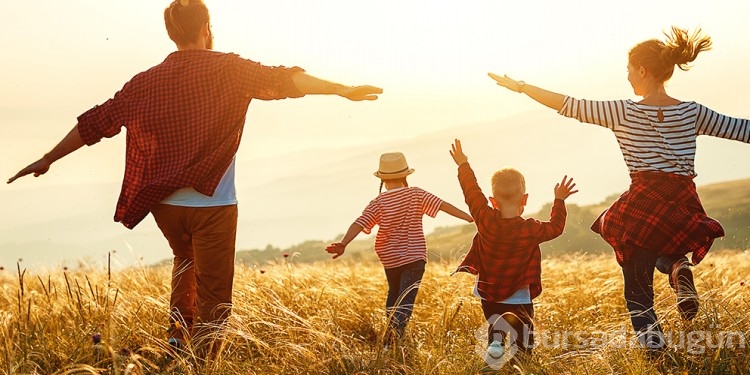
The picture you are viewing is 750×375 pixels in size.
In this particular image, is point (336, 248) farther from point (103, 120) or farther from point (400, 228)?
point (103, 120)

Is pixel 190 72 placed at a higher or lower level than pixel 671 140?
higher

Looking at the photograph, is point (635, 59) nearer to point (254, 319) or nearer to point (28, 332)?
point (254, 319)

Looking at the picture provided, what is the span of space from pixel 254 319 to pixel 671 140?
3.24 metres

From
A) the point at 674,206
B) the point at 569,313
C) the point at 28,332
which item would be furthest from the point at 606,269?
the point at 28,332

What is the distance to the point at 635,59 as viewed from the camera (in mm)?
5512

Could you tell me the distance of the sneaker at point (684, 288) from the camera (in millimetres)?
5430

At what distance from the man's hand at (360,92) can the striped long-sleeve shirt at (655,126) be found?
125 centimetres

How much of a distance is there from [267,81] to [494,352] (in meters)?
2.25

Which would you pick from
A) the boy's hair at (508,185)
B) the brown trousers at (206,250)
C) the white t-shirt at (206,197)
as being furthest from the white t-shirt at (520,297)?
the white t-shirt at (206,197)

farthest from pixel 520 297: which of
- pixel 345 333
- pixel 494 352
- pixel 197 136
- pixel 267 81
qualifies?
pixel 197 136

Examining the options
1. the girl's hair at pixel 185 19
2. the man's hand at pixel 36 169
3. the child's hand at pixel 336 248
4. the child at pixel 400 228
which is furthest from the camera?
the child at pixel 400 228

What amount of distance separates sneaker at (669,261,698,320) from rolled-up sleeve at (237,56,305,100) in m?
2.72

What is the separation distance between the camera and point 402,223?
661 cm

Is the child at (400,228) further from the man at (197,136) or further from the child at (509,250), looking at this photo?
the man at (197,136)
